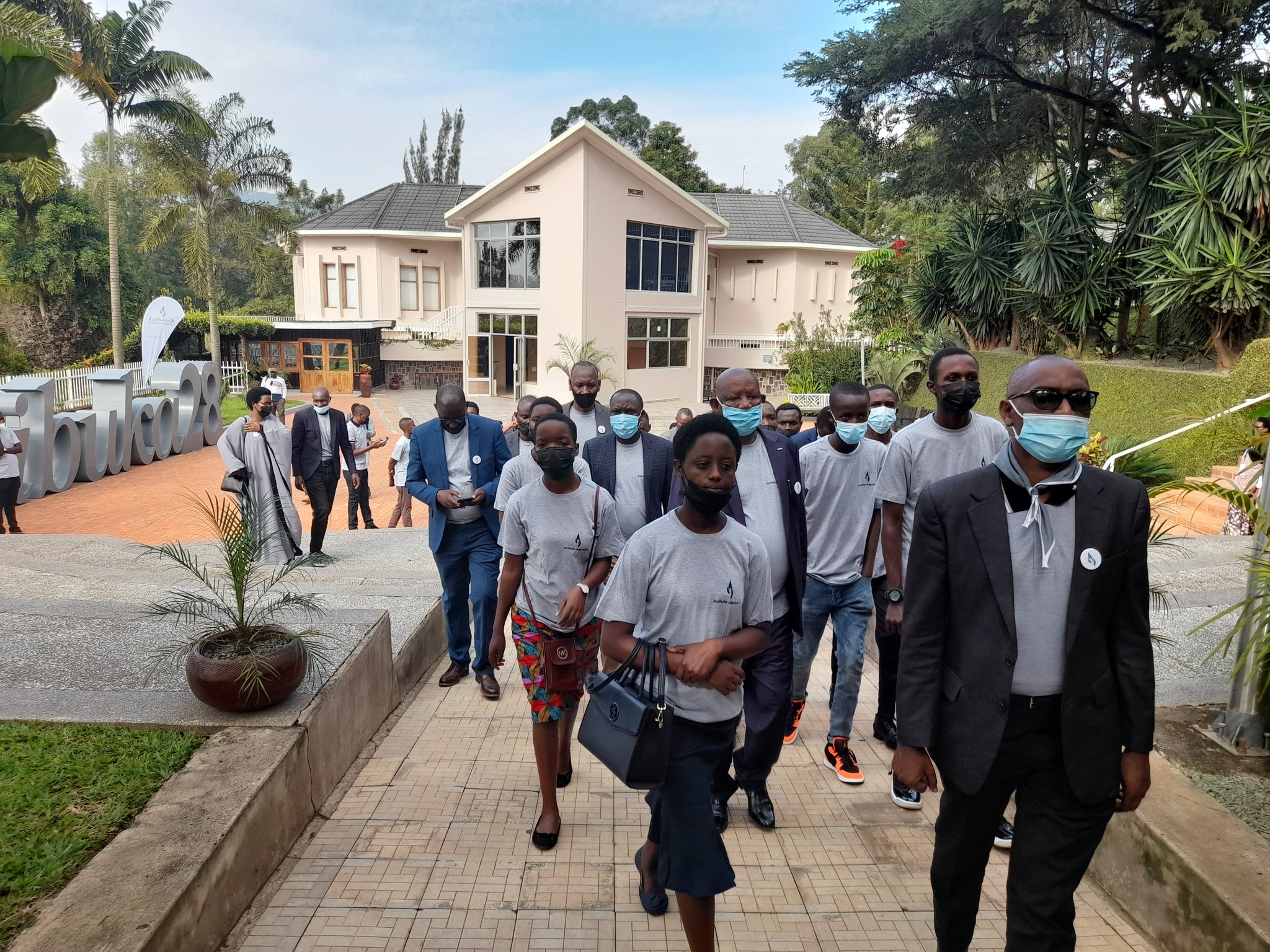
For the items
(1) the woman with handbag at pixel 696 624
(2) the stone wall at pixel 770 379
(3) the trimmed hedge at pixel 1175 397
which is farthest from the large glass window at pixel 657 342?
(1) the woman with handbag at pixel 696 624

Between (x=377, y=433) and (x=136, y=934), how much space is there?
22252mm

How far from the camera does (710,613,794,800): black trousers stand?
12.2ft

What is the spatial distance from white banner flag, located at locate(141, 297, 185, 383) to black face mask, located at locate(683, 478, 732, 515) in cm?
2027

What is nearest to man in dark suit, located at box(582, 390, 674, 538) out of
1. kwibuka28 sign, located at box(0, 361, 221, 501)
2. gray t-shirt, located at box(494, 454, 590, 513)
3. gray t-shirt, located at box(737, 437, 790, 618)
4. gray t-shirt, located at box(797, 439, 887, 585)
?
gray t-shirt, located at box(494, 454, 590, 513)

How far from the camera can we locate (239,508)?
450 cm

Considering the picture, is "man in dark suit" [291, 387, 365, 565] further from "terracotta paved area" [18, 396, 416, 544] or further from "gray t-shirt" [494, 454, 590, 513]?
"gray t-shirt" [494, 454, 590, 513]

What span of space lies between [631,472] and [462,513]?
46.7 inches

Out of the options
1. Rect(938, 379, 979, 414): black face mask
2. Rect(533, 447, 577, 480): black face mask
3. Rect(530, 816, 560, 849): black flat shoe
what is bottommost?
Rect(530, 816, 560, 849): black flat shoe

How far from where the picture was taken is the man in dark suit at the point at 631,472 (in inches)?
203

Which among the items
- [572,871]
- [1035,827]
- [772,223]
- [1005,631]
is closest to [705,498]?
[1005,631]

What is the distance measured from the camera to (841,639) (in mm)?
4754

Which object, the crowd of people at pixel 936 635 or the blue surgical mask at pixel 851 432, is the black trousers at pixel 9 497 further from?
the blue surgical mask at pixel 851 432

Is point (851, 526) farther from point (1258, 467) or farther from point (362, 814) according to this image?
point (1258, 467)

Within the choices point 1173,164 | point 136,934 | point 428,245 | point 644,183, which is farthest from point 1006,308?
point 428,245
